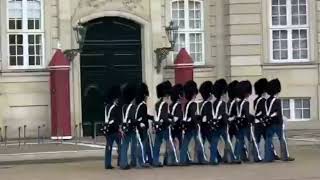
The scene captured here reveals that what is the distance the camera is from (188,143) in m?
16.7

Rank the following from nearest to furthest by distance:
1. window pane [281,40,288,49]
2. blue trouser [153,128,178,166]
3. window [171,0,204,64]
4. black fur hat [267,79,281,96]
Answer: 1. blue trouser [153,128,178,166]
2. black fur hat [267,79,281,96]
3. window [171,0,204,64]
4. window pane [281,40,288,49]

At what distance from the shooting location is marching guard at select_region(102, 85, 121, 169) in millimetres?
16062

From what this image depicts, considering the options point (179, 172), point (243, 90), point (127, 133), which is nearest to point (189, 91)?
point (243, 90)

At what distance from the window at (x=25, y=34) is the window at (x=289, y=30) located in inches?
313

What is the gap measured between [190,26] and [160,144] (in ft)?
34.8

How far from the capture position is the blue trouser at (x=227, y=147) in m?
16.7

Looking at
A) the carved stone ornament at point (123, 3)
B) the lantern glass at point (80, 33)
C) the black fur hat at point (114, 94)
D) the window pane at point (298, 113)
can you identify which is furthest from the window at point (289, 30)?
the black fur hat at point (114, 94)

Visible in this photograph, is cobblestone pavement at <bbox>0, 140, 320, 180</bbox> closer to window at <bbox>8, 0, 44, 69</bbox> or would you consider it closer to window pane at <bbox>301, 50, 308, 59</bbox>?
window at <bbox>8, 0, 44, 69</bbox>

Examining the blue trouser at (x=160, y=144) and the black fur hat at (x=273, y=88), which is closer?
the blue trouser at (x=160, y=144)

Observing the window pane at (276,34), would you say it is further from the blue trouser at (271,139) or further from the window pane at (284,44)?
the blue trouser at (271,139)

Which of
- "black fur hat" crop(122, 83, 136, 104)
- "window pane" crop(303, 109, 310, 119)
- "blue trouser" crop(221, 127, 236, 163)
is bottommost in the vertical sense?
"blue trouser" crop(221, 127, 236, 163)

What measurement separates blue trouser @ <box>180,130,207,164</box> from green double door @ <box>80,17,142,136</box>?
29.2 ft

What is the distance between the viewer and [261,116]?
16984 mm

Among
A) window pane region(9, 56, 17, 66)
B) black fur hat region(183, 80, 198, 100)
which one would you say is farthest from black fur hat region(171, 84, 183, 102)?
window pane region(9, 56, 17, 66)
